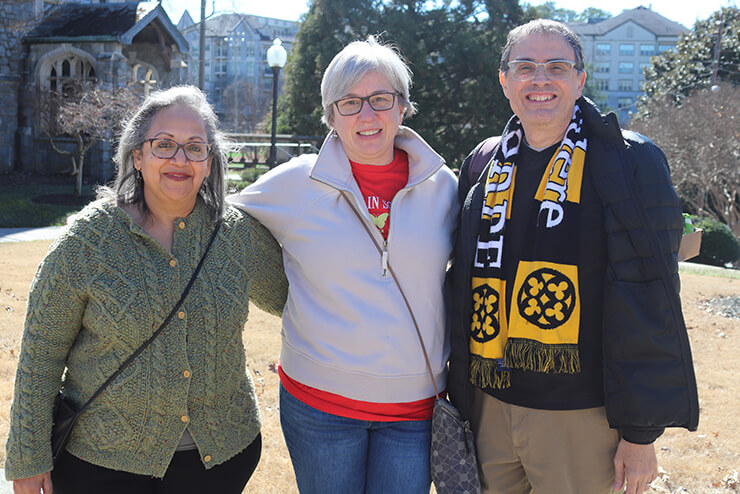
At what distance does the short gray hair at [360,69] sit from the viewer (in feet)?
8.37

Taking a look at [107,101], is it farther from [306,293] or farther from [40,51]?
[306,293]

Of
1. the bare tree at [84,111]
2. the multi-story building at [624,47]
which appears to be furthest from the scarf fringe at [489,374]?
the multi-story building at [624,47]

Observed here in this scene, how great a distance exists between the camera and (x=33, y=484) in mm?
2174

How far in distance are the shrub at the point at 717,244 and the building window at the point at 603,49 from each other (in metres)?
69.5

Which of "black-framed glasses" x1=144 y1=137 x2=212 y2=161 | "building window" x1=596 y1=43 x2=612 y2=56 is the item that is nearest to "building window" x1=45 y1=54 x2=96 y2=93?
"black-framed glasses" x1=144 y1=137 x2=212 y2=161

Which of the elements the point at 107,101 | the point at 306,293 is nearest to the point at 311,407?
the point at 306,293

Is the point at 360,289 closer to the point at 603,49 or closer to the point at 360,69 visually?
the point at 360,69

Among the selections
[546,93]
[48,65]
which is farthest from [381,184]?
[48,65]

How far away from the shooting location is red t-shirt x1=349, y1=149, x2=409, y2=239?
2600mm

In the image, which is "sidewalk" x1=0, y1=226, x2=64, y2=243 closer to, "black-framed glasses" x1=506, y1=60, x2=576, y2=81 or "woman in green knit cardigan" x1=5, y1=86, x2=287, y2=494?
"woman in green knit cardigan" x1=5, y1=86, x2=287, y2=494

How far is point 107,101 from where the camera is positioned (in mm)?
16312

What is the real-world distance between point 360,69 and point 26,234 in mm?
11785

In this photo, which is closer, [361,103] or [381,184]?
[361,103]

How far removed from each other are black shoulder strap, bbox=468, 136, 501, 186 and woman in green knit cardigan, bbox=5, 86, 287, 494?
1.02 meters
